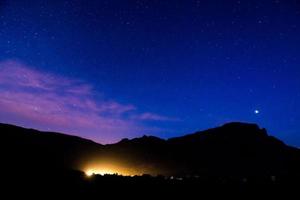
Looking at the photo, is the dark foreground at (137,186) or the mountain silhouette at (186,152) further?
the mountain silhouette at (186,152)

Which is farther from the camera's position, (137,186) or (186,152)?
(186,152)

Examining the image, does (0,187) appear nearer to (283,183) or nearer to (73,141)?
(283,183)

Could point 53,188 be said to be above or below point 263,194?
below

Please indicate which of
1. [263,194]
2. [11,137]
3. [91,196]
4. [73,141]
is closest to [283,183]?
[263,194]

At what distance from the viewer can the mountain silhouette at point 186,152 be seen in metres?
46.3

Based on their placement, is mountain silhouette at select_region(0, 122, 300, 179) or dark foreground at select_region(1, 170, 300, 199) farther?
mountain silhouette at select_region(0, 122, 300, 179)

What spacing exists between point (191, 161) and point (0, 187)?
131 feet

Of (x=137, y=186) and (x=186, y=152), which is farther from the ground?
(x=186, y=152)

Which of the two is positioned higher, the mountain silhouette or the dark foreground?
the mountain silhouette

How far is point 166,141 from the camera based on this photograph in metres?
60.7

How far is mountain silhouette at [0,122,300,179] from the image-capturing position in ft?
152

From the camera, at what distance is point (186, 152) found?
181ft

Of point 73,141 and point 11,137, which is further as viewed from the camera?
point 73,141

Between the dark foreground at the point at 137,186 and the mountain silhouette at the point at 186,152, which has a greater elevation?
the mountain silhouette at the point at 186,152
